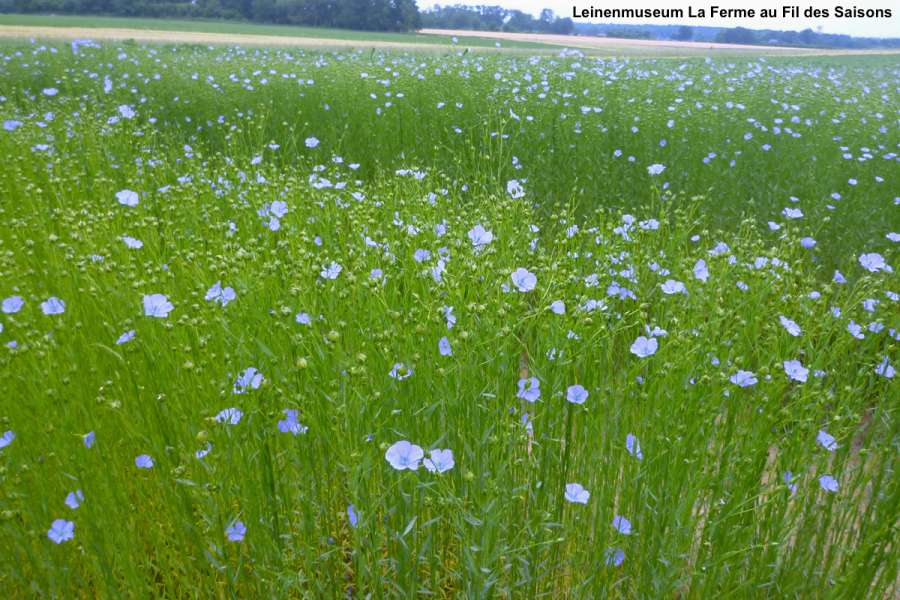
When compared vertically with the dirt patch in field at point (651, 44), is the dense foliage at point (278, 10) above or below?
above

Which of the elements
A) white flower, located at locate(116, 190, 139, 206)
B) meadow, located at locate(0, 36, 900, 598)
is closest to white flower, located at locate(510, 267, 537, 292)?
meadow, located at locate(0, 36, 900, 598)

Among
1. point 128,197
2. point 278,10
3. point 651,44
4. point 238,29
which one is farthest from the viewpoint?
point 278,10

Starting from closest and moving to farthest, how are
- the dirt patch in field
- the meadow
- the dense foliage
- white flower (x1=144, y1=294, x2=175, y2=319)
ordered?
the meadow → white flower (x1=144, y1=294, x2=175, y2=319) → the dirt patch in field → the dense foliage

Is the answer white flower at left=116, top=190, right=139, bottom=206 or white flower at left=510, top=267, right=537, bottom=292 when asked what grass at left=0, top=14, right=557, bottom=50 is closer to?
white flower at left=116, top=190, right=139, bottom=206

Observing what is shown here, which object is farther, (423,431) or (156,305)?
(156,305)

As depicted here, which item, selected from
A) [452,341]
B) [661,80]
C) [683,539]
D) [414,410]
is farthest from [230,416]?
[661,80]

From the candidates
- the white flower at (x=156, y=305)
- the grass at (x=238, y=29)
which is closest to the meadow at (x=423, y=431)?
the white flower at (x=156, y=305)

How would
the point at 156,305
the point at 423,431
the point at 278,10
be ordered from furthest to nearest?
1. the point at 278,10
2. the point at 156,305
3. the point at 423,431

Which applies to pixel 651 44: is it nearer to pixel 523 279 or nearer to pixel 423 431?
pixel 523 279

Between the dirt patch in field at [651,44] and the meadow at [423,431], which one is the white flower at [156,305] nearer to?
the meadow at [423,431]

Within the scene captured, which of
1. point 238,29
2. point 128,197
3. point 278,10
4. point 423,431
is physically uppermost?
point 278,10

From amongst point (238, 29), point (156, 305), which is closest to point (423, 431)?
point (156, 305)

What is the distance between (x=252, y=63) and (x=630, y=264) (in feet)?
27.4

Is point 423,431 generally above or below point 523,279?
below
